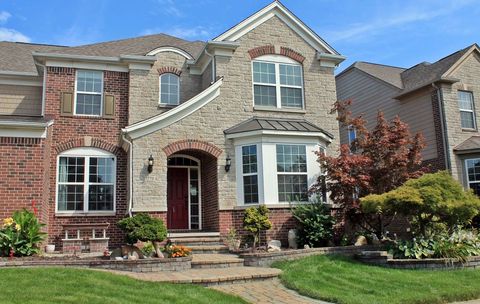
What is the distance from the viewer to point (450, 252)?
11.1 metres

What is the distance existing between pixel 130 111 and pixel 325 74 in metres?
7.30

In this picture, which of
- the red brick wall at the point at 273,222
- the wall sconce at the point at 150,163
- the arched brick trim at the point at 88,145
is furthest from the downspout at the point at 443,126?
the arched brick trim at the point at 88,145

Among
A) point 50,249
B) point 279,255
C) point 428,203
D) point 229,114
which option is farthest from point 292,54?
point 50,249

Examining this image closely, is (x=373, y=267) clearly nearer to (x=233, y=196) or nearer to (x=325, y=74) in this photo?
(x=233, y=196)

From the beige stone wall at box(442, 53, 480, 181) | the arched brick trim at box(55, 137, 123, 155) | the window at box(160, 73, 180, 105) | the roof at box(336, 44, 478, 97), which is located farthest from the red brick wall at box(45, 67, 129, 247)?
the beige stone wall at box(442, 53, 480, 181)

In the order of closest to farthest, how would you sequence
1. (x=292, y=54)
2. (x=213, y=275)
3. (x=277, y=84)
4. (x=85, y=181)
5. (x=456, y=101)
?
(x=213, y=275) → (x=85, y=181) → (x=277, y=84) → (x=292, y=54) → (x=456, y=101)

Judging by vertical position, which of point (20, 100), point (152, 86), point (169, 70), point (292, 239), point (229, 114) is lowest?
point (292, 239)

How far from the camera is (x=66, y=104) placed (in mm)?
15562

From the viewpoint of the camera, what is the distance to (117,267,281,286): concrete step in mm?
8891

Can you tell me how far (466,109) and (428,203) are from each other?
10418 mm

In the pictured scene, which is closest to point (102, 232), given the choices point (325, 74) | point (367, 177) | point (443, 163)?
point (367, 177)

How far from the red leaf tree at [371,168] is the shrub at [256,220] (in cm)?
190

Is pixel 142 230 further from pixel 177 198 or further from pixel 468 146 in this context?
pixel 468 146

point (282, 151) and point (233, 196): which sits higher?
point (282, 151)
